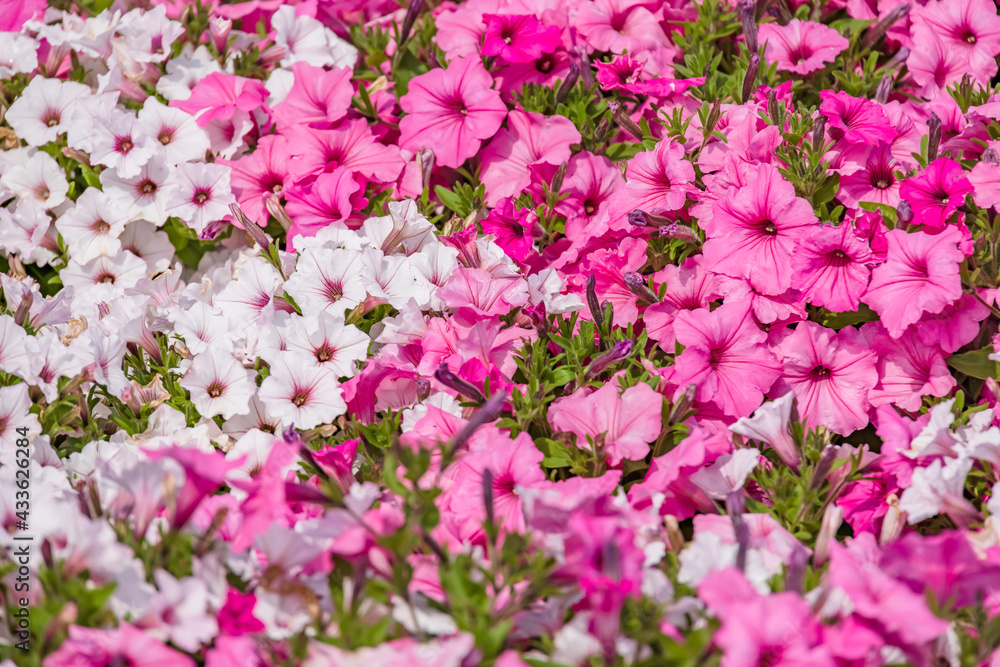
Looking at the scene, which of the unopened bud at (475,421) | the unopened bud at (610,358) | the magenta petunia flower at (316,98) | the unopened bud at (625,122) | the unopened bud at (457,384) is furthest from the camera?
the magenta petunia flower at (316,98)

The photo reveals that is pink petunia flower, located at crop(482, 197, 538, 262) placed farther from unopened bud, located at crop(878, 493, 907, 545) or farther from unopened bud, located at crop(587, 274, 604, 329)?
unopened bud, located at crop(878, 493, 907, 545)

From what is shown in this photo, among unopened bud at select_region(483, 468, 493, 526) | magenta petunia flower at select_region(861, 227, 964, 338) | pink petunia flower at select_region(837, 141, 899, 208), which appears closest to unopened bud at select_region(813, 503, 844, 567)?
magenta petunia flower at select_region(861, 227, 964, 338)

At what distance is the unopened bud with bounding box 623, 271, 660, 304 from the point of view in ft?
6.63

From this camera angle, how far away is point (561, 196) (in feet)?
7.74

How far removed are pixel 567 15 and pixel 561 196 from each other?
0.64m

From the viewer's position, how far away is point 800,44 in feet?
8.01

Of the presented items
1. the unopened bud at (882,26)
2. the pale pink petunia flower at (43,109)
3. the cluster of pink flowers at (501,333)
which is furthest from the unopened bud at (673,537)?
the pale pink petunia flower at (43,109)

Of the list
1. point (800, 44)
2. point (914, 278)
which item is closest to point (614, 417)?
point (914, 278)

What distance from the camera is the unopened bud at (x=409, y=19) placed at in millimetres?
2596

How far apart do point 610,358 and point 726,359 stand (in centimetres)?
29

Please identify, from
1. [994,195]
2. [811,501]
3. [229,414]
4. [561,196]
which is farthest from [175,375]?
[994,195]

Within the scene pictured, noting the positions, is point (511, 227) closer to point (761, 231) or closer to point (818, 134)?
point (761, 231)

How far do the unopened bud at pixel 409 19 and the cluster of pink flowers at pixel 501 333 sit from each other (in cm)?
1

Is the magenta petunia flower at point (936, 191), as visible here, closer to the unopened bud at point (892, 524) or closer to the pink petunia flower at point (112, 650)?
the unopened bud at point (892, 524)
